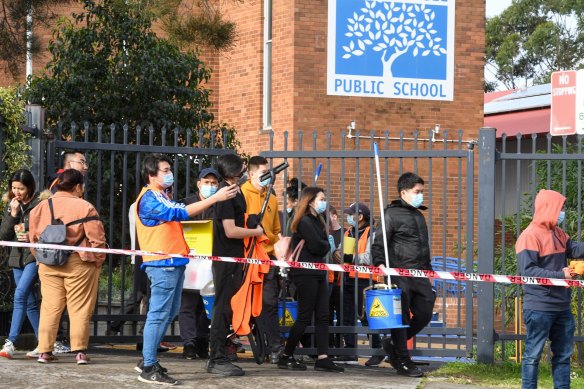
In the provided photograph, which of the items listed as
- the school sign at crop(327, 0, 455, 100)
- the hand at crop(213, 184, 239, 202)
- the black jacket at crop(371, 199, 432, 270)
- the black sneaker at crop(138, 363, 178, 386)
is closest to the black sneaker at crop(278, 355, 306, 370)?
the black jacket at crop(371, 199, 432, 270)

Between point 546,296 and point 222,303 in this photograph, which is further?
point 222,303

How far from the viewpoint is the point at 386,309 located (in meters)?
9.59

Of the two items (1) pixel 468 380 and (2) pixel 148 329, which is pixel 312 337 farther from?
(2) pixel 148 329

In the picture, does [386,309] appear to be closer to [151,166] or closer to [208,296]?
[208,296]

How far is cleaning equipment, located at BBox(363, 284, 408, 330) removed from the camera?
31.4 ft

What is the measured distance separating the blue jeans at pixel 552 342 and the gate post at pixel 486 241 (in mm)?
1923

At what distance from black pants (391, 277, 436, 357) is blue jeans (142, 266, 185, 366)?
213 cm

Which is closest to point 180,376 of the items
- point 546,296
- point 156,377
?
point 156,377

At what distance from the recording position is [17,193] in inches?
387

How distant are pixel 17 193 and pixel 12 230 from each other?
1.05 feet

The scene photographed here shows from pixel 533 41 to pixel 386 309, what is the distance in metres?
34.7

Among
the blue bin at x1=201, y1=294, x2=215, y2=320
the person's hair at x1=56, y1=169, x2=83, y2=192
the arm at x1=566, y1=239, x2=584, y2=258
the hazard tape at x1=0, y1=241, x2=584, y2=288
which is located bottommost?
the blue bin at x1=201, y1=294, x2=215, y2=320

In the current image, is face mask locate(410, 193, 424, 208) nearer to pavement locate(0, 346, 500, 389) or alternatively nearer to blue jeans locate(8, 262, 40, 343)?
pavement locate(0, 346, 500, 389)

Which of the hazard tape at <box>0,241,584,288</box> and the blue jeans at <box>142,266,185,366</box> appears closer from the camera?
the blue jeans at <box>142,266,185,366</box>
